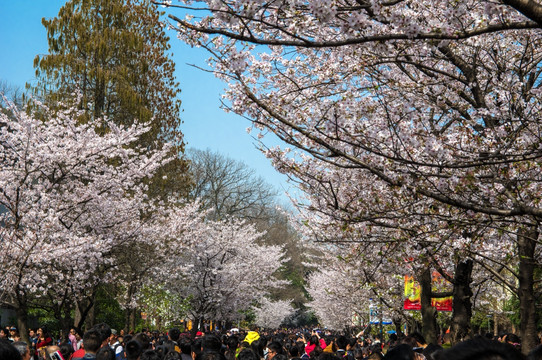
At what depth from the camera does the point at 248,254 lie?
33.7 meters

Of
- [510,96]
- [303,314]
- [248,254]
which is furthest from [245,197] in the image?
[510,96]

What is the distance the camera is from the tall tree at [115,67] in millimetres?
24031

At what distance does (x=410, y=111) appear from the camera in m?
8.09

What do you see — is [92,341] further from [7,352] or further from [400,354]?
Answer: [400,354]

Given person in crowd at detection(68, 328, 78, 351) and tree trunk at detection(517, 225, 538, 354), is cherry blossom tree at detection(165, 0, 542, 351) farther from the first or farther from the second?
person in crowd at detection(68, 328, 78, 351)

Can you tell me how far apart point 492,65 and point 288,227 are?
181ft

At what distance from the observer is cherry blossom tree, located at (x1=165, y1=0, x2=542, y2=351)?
18.8 feet

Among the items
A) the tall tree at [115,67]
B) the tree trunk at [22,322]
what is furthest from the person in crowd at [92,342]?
the tall tree at [115,67]

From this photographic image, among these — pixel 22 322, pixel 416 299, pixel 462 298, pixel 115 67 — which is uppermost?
pixel 115 67

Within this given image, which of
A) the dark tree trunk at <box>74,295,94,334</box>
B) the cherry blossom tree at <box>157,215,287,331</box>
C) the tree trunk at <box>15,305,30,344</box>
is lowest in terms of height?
the tree trunk at <box>15,305,30,344</box>

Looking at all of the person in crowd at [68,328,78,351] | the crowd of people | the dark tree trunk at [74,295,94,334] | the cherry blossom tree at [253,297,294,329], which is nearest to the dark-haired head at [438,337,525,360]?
the crowd of people

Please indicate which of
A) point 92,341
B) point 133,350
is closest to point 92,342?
point 92,341

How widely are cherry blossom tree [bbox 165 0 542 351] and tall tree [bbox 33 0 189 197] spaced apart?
15.7 metres

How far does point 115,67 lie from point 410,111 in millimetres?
19814
